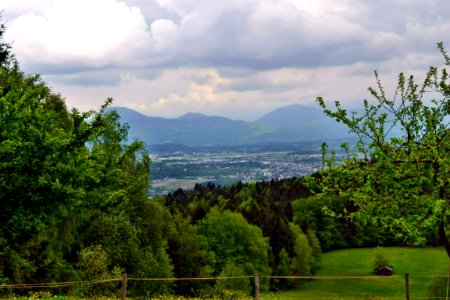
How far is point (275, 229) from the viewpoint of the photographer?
109 m

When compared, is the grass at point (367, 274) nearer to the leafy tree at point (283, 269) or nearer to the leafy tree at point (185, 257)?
the leafy tree at point (283, 269)

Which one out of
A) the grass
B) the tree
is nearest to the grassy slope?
the grass

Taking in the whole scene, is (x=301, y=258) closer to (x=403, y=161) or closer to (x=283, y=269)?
(x=283, y=269)

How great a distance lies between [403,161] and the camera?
17.7m

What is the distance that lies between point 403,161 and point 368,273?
330ft

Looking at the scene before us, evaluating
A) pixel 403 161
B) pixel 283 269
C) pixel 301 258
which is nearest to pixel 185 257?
pixel 283 269

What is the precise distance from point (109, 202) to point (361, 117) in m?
11.2

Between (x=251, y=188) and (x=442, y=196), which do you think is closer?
(x=442, y=196)

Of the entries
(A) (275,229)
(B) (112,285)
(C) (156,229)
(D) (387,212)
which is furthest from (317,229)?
(D) (387,212)

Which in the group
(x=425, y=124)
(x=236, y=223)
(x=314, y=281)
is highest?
(x=425, y=124)

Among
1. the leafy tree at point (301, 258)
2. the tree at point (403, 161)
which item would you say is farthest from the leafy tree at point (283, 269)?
the tree at point (403, 161)

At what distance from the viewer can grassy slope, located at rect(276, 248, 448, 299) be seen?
90269 millimetres

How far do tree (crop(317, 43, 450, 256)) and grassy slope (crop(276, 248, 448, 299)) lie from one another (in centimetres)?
6468

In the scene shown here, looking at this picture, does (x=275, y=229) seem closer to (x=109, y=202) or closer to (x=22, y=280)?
(x=22, y=280)
